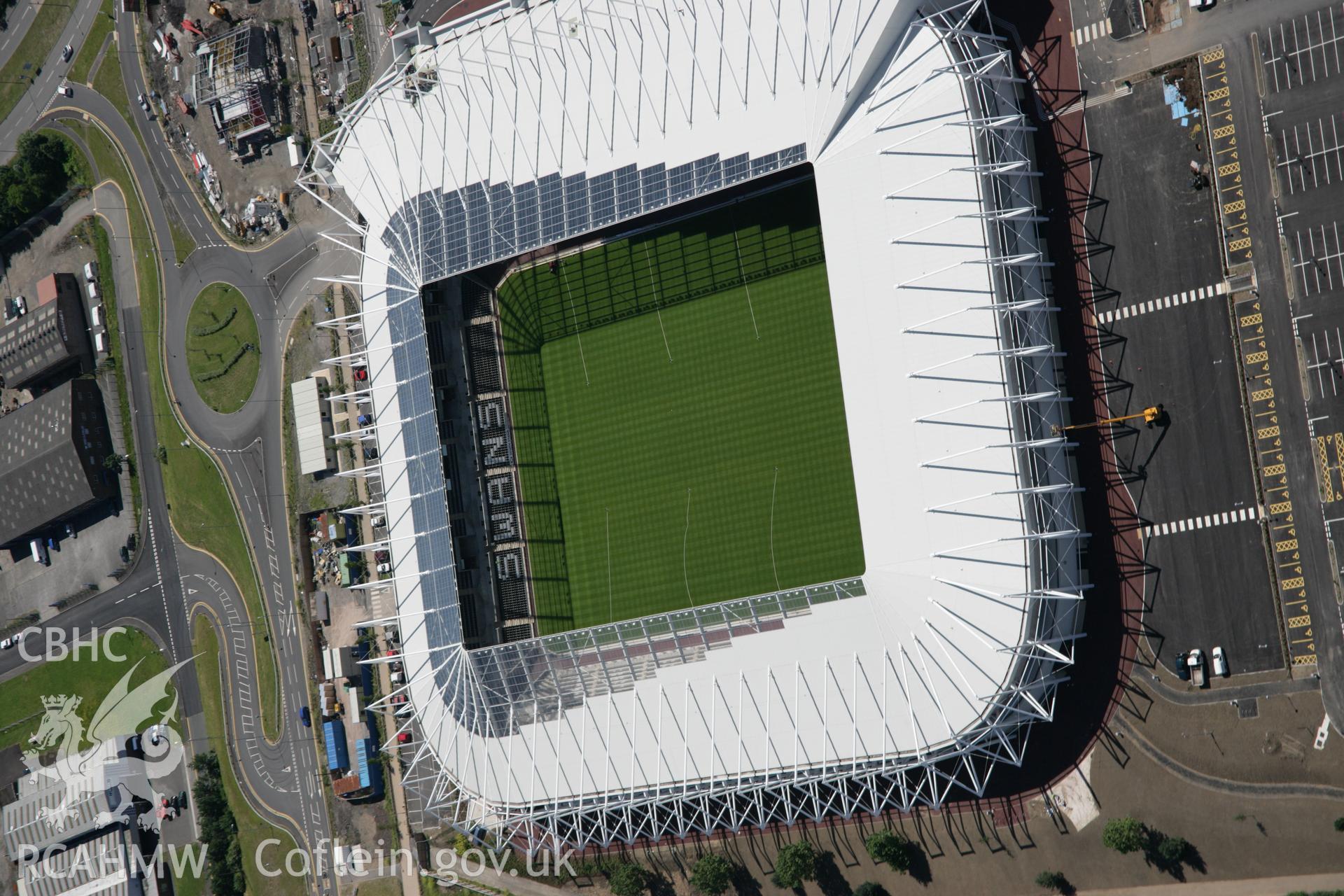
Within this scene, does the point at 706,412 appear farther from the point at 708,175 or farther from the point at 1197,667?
the point at 1197,667

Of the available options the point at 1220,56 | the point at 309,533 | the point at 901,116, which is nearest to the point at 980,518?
the point at 901,116

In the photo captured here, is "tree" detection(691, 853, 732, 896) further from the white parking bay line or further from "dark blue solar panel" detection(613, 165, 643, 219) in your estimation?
"dark blue solar panel" detection(613, 165, 643, 219)

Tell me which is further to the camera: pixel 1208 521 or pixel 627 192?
pixel 627 192

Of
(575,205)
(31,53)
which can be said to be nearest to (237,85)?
(31,53)

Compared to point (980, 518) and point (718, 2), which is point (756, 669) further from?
point (718, 2)

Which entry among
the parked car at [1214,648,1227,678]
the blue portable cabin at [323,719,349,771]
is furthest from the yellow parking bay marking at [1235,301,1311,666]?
the blue portable cabin at [323,719,349,771]

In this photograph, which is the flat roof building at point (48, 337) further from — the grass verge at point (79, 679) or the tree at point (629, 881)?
the tree at point (629, 881)
